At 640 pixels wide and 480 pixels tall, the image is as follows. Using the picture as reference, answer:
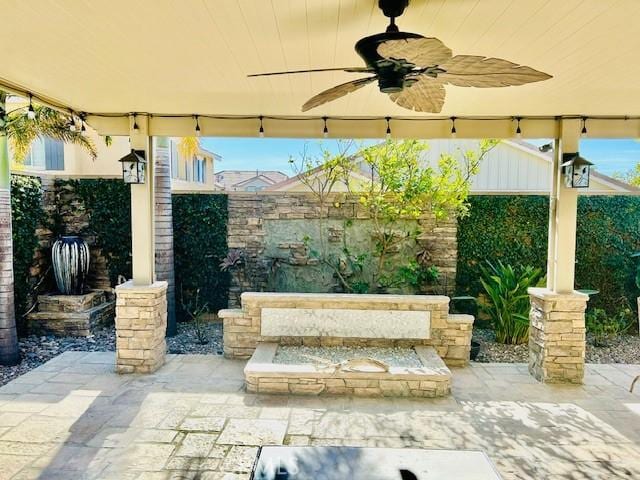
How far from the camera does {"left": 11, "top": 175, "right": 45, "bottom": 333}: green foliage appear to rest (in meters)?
6.02

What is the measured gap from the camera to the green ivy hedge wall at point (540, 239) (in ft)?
22.1

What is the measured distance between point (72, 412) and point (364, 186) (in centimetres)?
458

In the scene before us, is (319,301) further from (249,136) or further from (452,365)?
(249,136)

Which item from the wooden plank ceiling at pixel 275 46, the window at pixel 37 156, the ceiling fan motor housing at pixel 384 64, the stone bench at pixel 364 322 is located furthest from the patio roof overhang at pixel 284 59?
the window at pixel 37 156

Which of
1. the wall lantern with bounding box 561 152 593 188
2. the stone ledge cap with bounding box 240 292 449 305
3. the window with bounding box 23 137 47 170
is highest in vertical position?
the window with bounding box 23 137 47 170

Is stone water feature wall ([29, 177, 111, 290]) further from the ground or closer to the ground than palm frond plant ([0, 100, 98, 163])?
closer to the ground

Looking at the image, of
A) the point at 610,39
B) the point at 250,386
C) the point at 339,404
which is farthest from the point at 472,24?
the point at 250,386

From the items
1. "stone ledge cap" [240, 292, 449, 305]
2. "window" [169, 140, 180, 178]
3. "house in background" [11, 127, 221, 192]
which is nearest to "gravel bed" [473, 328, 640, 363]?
"stone ledge cap" [240, 292, 449, 305]

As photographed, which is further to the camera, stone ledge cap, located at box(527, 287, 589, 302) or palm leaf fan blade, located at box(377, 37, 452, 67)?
stone ledge cap, located at box(527, 287, 589, 302)

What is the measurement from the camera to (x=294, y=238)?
688 cm

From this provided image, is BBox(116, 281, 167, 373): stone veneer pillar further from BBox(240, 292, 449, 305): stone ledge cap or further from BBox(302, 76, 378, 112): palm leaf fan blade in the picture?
BBox(302, 76, 378, 112): palm leaf fan blade

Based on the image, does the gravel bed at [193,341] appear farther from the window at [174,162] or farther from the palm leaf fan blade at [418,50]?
the window at [174,162]

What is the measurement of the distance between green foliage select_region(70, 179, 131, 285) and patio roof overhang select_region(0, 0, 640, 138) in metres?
2.30

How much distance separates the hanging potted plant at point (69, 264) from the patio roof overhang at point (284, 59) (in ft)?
8.26
